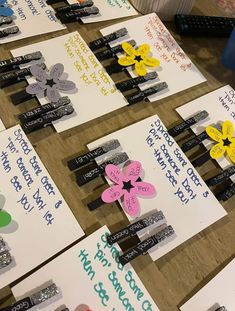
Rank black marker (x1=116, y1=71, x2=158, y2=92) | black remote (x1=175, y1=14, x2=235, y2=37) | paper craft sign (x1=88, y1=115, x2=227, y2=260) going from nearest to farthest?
paper craft sign (x1=88, y1=115, x2=227, y2=260) < black marker (x1=116, y1=71, x2=158, y2=92) < black remote (x1=175, y1=14, x2=235, y2=37)

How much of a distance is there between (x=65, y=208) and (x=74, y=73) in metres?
0.25

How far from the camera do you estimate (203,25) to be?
74cm

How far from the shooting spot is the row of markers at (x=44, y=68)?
563 millimetres

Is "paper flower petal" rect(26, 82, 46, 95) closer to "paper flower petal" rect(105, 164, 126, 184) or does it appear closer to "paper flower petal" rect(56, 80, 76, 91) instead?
"paper flower petal" rect(56, 80, 76, 91)

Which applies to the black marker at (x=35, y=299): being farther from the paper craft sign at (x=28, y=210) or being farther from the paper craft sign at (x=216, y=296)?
the paper craft sign at (x=216, y=296)

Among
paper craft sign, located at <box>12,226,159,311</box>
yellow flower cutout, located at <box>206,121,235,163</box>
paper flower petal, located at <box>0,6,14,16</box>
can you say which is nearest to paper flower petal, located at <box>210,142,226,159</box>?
yellow flower cutout, located at <box>206,121,235,163</box>

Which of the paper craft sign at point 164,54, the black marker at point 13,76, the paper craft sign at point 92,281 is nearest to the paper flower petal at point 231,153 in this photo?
the paper craft sign at point 164,54

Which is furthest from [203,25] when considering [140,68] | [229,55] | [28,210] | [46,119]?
[28,210]

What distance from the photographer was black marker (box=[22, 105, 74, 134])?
56 centimetres

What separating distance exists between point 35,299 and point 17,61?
0.38m

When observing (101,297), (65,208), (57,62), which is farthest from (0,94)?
(101,297)

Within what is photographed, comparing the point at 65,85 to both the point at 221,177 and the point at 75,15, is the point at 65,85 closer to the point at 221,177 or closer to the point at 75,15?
the point at 75,15

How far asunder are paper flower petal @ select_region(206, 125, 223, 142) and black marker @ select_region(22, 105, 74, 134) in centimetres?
23

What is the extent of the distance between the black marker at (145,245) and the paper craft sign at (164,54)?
0.25 m
